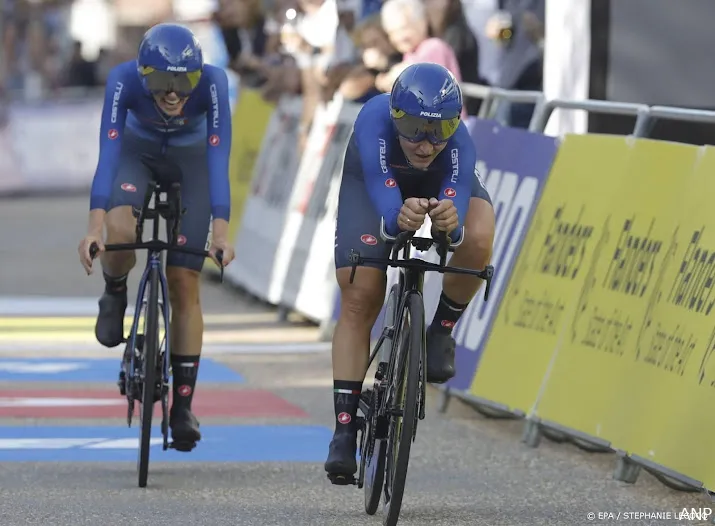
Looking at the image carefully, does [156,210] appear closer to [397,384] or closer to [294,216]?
[397,384]

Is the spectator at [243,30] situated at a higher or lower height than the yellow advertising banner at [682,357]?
higher

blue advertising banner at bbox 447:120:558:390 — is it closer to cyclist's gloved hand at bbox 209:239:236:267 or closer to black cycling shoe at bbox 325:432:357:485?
cyclist's gloved hand at bbox 209:239:236:267

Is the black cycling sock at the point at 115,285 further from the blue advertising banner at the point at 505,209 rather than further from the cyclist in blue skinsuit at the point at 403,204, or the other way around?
the blue advertising banner at the point at 505,209

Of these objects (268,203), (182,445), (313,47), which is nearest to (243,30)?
(313,47)

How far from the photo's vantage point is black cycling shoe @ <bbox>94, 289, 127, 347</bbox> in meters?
8.47

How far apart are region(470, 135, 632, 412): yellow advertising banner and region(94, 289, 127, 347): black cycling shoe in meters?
2.14

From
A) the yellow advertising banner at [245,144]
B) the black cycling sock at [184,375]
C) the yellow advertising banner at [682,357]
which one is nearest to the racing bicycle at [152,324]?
the black cycling sock at [184,375]

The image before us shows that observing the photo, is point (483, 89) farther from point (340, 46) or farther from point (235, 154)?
point (235, 154)

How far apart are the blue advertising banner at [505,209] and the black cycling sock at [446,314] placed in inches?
88.5

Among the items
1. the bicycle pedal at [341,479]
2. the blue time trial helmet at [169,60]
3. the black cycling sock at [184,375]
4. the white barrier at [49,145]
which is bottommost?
the white barrier at [49,145]

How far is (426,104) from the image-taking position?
677 cm

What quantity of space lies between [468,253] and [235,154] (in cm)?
973

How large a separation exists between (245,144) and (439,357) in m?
9.43

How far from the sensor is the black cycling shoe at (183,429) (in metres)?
8.16
